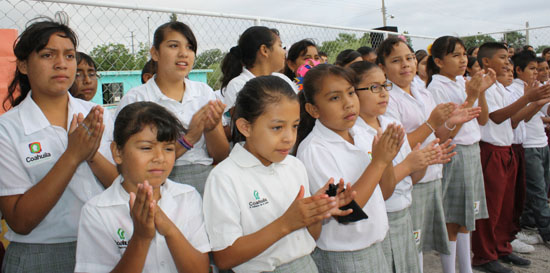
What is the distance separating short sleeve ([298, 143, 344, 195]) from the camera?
A: 6.14ft

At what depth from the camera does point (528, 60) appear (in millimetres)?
4367

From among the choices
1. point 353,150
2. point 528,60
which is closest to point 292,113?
point 353,150

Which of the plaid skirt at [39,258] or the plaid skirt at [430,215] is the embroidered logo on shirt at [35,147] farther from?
the plaid skirt at [430,215]

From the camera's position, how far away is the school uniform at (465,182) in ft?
10.2

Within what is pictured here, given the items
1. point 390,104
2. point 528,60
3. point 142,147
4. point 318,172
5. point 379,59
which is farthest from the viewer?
point 528,60

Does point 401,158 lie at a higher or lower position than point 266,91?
lower

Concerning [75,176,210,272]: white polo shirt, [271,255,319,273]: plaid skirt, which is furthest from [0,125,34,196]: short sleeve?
[271,255,319,273]: plaid skirt

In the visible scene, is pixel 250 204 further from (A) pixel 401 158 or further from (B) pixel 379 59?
(B) pixel 379 59

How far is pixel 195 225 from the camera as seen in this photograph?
1.57 m

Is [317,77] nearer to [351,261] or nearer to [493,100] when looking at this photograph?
[351,261]

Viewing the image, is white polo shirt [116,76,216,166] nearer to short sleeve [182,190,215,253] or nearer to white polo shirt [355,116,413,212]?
short sleeve [182,190,215,253]

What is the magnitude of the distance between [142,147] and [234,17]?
240 centimetres

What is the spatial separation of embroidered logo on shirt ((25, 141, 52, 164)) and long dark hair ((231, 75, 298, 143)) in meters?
0.84

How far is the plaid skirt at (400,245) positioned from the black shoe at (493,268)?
1.62 metres
